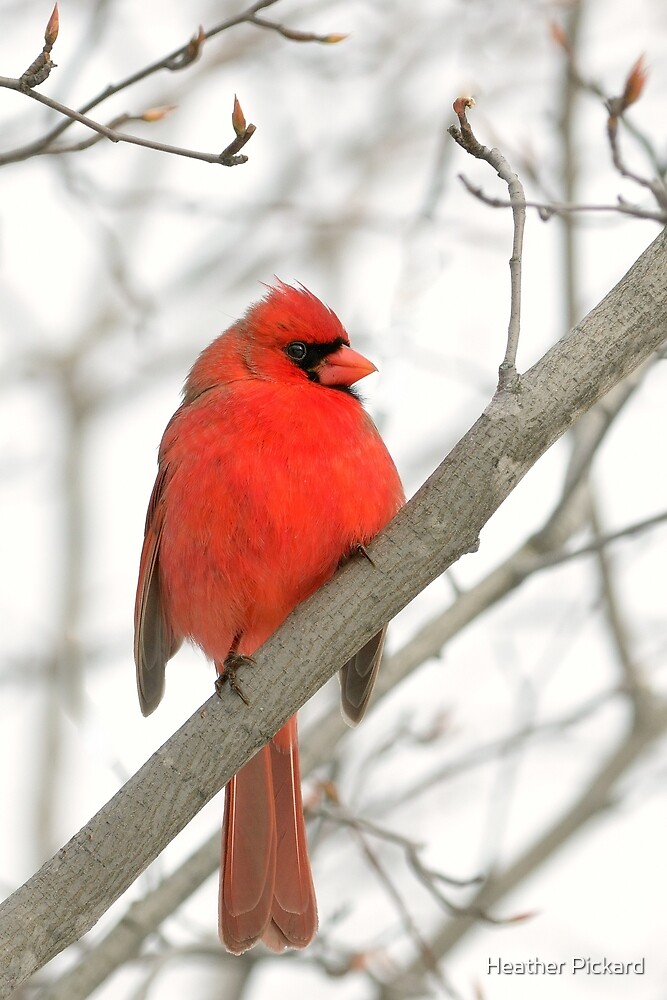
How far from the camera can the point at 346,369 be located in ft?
11.7

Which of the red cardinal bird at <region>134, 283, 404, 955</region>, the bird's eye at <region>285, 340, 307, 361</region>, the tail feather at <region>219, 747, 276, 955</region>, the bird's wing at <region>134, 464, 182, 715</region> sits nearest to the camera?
the red cardinal bird at <region>134, 283, 404, 955</region>

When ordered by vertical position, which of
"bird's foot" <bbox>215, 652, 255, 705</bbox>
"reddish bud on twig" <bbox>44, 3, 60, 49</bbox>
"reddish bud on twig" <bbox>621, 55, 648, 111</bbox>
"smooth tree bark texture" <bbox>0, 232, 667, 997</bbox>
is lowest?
"smooth tree bark texture" <bbox>0, 232, 667, 997</bbox>

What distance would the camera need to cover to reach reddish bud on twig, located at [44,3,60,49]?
2.53 meters

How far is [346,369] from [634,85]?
1.06 meters

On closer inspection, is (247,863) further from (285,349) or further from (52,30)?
(52,30)

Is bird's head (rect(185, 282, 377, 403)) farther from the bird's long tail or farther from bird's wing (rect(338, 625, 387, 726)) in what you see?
the bird's long tail

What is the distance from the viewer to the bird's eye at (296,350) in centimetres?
364

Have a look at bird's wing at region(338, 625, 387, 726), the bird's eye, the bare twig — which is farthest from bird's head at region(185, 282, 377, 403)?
the bare twig

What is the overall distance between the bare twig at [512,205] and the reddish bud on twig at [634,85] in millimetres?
746

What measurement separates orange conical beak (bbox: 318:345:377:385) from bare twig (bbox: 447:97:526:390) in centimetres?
106

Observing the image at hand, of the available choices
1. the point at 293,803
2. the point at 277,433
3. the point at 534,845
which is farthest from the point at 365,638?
the point at 534,845

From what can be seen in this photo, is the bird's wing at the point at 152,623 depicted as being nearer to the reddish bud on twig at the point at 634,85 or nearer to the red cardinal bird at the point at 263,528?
the red cardinal bird at the point at 263,528

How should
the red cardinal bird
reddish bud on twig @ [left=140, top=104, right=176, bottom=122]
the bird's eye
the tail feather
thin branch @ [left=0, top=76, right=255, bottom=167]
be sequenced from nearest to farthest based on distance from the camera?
thin branch @ [left=0, top=76, right=255, bottom=167], reddish bud on twig @ [left=140, top=104, right=176, bottom=122], the red cardinal bird, the tail feather, the bird's eye

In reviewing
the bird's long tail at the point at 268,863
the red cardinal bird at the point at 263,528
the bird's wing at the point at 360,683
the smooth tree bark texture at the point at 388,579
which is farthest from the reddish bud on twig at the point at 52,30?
the bird's long tail at the point at 268,863
